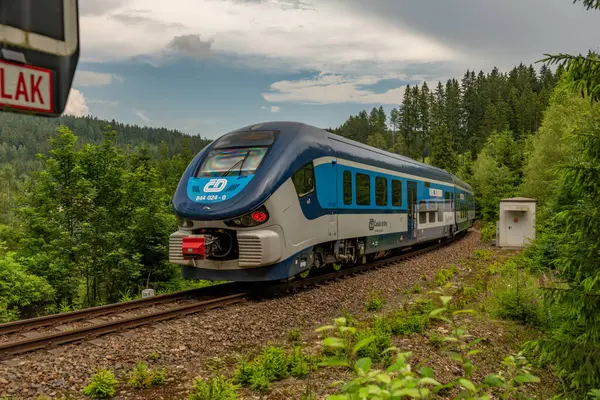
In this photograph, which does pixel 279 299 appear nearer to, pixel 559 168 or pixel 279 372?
pixel 279 372

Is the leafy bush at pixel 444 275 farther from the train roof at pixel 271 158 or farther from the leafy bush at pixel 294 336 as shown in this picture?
the leafy bush at pixel 294 336

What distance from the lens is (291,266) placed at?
32.6 ft

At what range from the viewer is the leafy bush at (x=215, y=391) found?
15.0 feet

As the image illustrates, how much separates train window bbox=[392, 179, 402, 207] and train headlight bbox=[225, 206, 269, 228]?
7.24 meters

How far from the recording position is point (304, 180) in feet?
34.5

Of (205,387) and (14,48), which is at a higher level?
(14,48)

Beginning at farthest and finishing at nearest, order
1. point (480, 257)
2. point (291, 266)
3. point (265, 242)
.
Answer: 1. point (480, 257)
2. point (291, 266)
3. point (265, 242)

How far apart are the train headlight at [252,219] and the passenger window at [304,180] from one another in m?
1.11

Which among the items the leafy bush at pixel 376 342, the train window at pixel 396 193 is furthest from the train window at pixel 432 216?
the leafy bush at pixel 376 342

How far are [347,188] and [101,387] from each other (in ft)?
27.6

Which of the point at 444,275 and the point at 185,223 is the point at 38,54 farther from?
the point at 444,275

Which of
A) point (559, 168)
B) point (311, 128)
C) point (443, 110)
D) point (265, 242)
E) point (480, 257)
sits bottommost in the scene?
point (480, 257)

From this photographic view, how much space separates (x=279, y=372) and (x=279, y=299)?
4156mm

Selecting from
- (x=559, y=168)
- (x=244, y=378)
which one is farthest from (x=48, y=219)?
(x=559, y=168)
